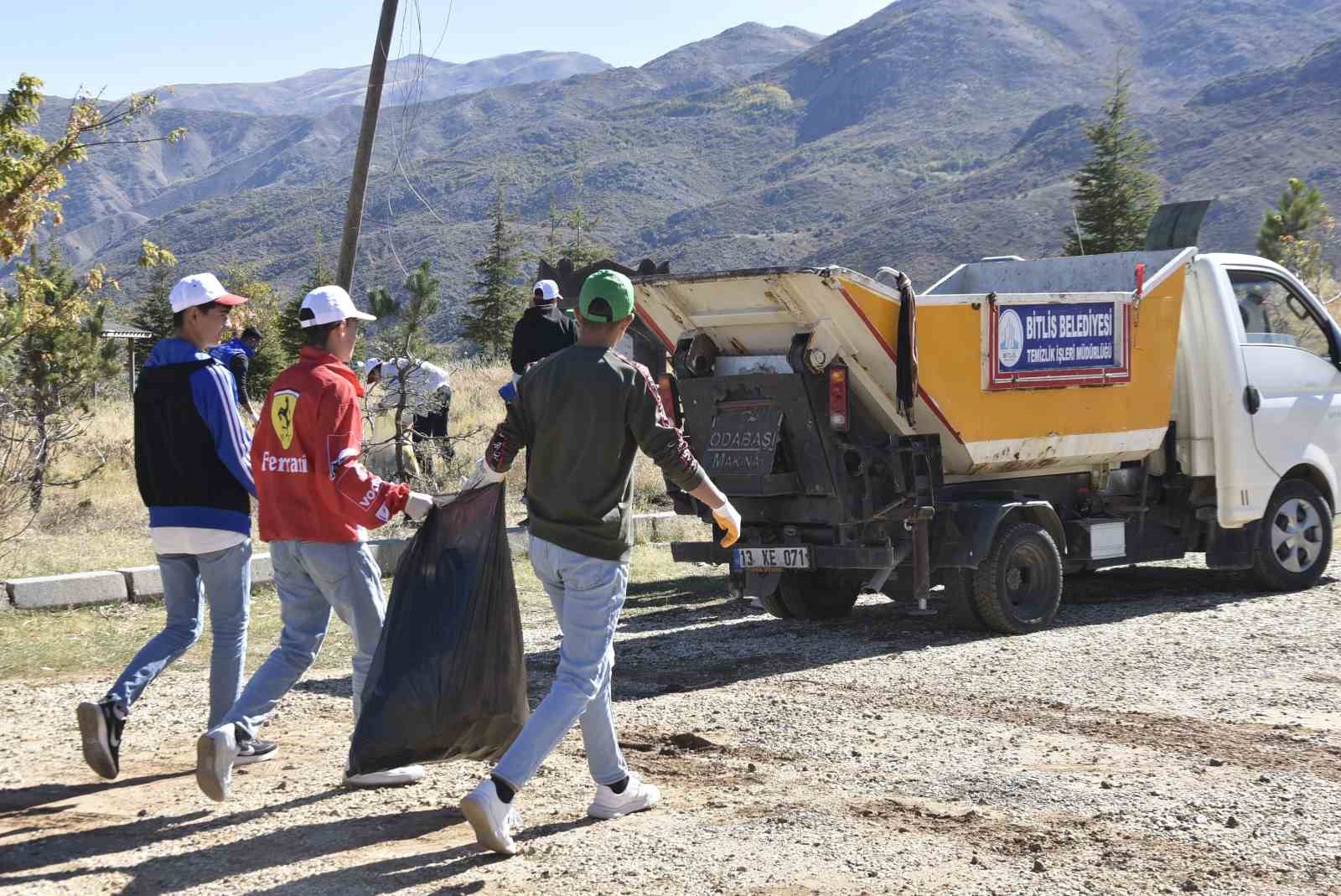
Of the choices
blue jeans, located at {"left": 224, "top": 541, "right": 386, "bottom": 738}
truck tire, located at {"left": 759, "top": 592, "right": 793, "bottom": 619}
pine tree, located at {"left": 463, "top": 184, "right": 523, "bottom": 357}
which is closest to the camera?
blue jeans, located at {"left": 224, "top": 541, "right": 386, "bottom": 738}

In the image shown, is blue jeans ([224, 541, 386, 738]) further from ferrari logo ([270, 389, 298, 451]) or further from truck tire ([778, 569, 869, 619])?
truck tire ([778, 569, 869, 619])

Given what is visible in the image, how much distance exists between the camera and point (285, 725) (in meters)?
7.42

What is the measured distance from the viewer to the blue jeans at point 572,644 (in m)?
5.18

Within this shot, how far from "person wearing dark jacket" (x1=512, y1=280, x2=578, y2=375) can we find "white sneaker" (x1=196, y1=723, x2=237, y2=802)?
6.66m

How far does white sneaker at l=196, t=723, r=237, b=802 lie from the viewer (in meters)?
5.56

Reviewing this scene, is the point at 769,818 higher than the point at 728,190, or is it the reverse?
the point at 728,190

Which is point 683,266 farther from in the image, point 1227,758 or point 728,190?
point 1227,758

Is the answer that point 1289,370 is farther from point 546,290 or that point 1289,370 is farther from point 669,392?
point 546,290

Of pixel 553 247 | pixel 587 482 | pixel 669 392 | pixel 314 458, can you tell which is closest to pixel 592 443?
pixel 587 482

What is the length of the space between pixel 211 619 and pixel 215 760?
2.51 ft

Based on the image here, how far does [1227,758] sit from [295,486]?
4.03 meters

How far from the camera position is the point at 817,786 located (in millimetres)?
6070

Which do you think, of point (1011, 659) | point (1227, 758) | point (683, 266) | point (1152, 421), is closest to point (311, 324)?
point (1227, 758)

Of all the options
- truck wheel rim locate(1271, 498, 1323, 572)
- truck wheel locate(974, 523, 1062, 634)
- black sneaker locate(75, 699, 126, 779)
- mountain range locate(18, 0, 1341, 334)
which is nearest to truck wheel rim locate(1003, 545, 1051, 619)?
truck wheel locate(974, 523, 1062, 634)
